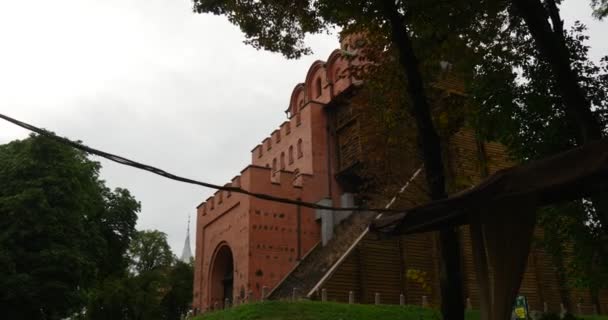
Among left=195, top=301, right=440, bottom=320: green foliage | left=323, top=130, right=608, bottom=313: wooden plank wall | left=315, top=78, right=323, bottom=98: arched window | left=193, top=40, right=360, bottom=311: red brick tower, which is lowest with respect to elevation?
left=195, top=301, right=440, bottom=320: green foliage

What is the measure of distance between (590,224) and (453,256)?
191 inches

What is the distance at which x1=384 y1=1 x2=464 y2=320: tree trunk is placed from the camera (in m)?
6.89

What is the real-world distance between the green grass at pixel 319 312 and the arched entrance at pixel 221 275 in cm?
981

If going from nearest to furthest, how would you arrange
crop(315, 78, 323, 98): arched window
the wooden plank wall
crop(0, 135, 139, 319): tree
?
the wooden plank wall → crop(0, 135, 139, 319): tree → crop(315, 78, 323, 98): arched window

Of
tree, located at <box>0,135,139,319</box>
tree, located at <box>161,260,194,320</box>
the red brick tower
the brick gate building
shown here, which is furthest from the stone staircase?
tree, located at <box>161,260,194,320</box>

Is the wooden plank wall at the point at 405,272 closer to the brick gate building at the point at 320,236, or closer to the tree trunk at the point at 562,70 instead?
the brick gate building at the point at 320,236

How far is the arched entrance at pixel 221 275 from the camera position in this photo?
2667cm

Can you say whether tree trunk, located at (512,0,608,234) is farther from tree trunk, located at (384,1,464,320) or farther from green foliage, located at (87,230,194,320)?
green foliage, located at (87,230,194,320)

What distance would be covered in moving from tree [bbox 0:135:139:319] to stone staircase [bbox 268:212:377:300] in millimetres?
8067

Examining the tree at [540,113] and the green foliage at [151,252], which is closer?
the tree at [540,113]

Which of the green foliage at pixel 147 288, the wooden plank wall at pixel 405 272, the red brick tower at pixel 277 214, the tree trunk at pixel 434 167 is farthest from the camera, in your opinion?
the green foliage at pixel 147 288

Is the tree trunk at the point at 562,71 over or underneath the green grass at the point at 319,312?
over

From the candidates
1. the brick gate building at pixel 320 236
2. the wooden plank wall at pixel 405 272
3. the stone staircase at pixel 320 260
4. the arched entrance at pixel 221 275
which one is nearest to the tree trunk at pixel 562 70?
the brick gate building at pixel 320 236

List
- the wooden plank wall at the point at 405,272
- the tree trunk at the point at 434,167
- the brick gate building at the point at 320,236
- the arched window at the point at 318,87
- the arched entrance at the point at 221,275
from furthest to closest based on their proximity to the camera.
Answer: the arched window at the point at 318,87 < the arched entrance at the point at 221,275 < the brick gate building at the point at 320,236 < the wooden plank wall at the point at 405,272 < the tree trunk at the point at 434,167
